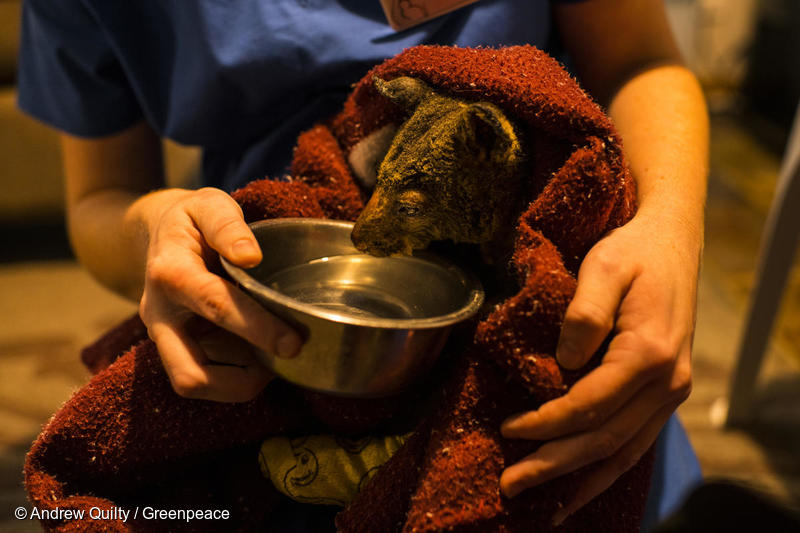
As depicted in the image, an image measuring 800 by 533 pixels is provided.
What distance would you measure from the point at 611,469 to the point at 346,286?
0.94ft

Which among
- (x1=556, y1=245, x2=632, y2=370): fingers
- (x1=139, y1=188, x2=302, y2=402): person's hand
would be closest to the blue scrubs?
(x1=139, y1=188, x2=302, y2=402): person's hand

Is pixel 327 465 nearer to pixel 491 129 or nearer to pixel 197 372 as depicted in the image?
pixel 197 372

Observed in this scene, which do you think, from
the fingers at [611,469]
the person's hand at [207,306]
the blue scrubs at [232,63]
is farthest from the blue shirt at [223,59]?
the fingers at [611,469]

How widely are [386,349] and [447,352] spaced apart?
13 cm

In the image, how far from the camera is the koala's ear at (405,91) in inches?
21.7

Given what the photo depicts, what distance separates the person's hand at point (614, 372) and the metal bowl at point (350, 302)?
0.09 m

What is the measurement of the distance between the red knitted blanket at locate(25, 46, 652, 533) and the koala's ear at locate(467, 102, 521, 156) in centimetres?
3

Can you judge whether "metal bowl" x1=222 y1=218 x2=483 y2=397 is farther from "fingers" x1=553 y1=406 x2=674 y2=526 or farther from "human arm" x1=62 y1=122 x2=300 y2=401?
"fingers" x1=553 y1=406 x2=674 y2=526

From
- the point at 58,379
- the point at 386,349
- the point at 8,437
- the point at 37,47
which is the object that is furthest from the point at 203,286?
the point at 58,379

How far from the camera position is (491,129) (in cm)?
49

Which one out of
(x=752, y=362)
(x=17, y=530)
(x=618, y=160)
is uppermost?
(x=618, y=160)

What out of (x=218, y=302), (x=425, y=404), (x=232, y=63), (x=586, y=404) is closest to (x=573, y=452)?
(x=586, y=404)

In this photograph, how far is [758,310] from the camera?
136 centimetres

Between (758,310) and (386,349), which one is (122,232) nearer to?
(386,349)
